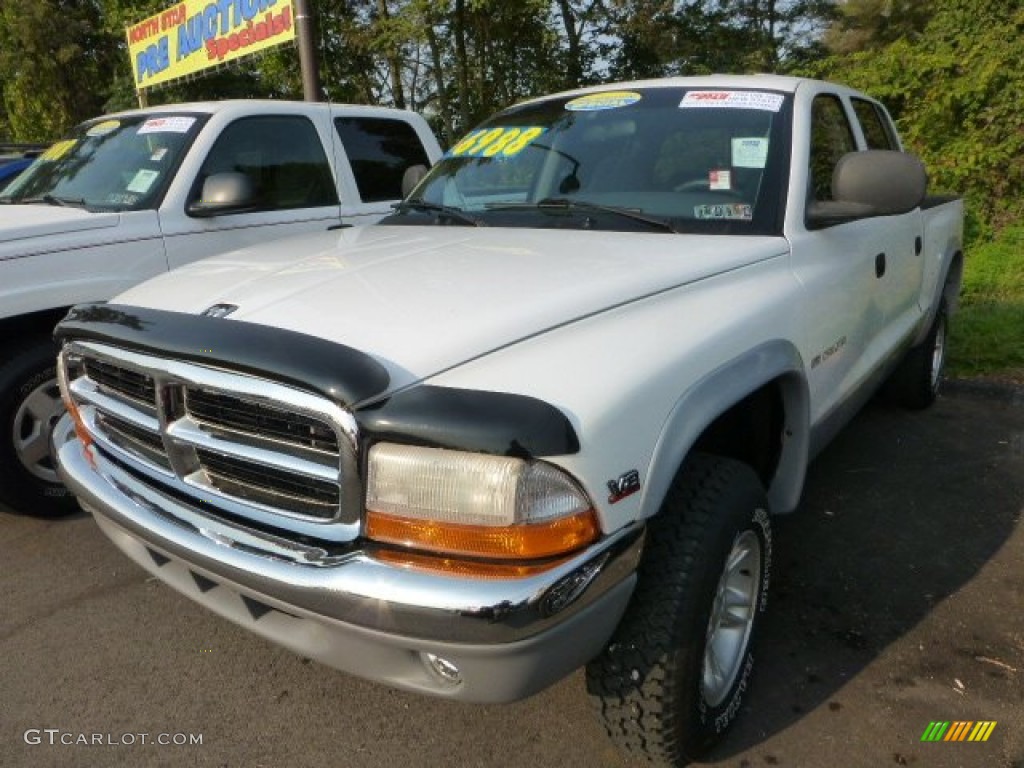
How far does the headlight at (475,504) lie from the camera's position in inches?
58.7

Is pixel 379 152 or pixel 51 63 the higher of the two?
pixel 51 63

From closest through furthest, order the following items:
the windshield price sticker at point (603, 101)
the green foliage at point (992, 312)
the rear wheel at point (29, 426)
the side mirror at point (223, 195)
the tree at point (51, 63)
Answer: the windshield price sticker at point (603, 101) < the rear wheel at point (29, 426) < the side mirror at point (223, 195) < the green foliage at point (992, 312) < the tree at point (51, 63)

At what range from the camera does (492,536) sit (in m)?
1.52

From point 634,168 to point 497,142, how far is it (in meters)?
0.76

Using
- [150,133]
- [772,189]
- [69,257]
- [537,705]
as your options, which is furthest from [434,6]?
[537,705]

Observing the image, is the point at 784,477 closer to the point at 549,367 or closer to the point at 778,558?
the point at 778,558

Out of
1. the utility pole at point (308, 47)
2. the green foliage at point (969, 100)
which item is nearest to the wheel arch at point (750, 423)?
the utility pole at point (308, 47)

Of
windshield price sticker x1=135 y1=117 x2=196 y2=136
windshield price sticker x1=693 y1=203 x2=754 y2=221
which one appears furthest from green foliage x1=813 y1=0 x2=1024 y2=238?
windshield price sticker x1=135 y1=117 x2=196 y2=136

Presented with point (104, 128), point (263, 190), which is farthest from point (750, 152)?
point (104, 128)

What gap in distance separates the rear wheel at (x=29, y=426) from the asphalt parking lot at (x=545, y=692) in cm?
18

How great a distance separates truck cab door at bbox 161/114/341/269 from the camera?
3893 mm

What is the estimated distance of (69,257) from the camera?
3.39 metres

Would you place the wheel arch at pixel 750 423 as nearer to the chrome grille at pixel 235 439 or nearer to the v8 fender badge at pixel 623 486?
the v8 fender badge at pixel 623 486

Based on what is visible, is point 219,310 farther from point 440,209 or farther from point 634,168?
point 634,168
